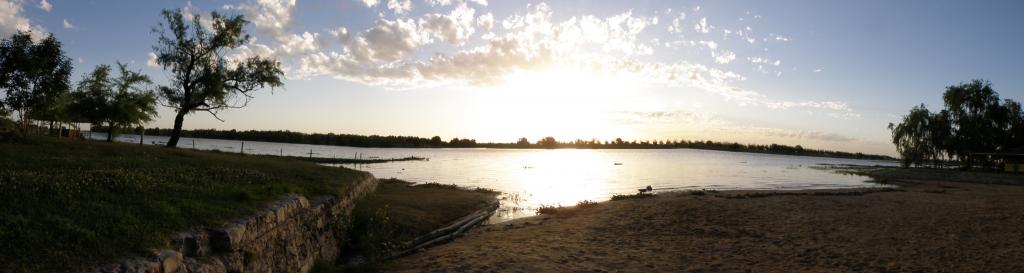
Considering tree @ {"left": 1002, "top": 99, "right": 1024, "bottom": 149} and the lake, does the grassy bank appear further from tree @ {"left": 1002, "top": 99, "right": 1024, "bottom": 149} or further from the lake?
tree @ {"left": 1002, "top": 99, "right": 1024, "bottom": 149}

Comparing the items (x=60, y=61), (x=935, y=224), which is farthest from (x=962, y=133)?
(x=60, y=61)

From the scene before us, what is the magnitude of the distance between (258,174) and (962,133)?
3064 inches

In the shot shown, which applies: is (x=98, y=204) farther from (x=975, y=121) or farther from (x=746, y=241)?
(x=975, y=121)

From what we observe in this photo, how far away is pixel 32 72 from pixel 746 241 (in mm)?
30950

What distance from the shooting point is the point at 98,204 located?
8.16m

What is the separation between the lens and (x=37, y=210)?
7.41 m

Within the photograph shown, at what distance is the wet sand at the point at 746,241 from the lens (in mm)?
12125

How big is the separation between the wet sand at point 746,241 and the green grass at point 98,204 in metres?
4.45

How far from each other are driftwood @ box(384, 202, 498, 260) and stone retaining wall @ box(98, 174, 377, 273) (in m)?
2.04

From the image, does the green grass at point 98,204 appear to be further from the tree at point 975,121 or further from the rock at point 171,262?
the tree at point 975,121

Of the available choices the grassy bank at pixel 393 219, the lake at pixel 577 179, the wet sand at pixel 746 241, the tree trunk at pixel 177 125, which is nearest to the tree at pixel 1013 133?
the lake at pixel 577 179

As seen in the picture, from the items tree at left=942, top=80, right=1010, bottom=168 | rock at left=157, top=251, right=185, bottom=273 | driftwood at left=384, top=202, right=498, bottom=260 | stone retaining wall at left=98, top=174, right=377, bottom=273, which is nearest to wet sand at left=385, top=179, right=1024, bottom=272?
driftwood at left=384, top=202, right=498, bottom=260

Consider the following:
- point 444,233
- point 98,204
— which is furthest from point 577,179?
point 98,204

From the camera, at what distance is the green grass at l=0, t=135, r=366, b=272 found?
6316mm
